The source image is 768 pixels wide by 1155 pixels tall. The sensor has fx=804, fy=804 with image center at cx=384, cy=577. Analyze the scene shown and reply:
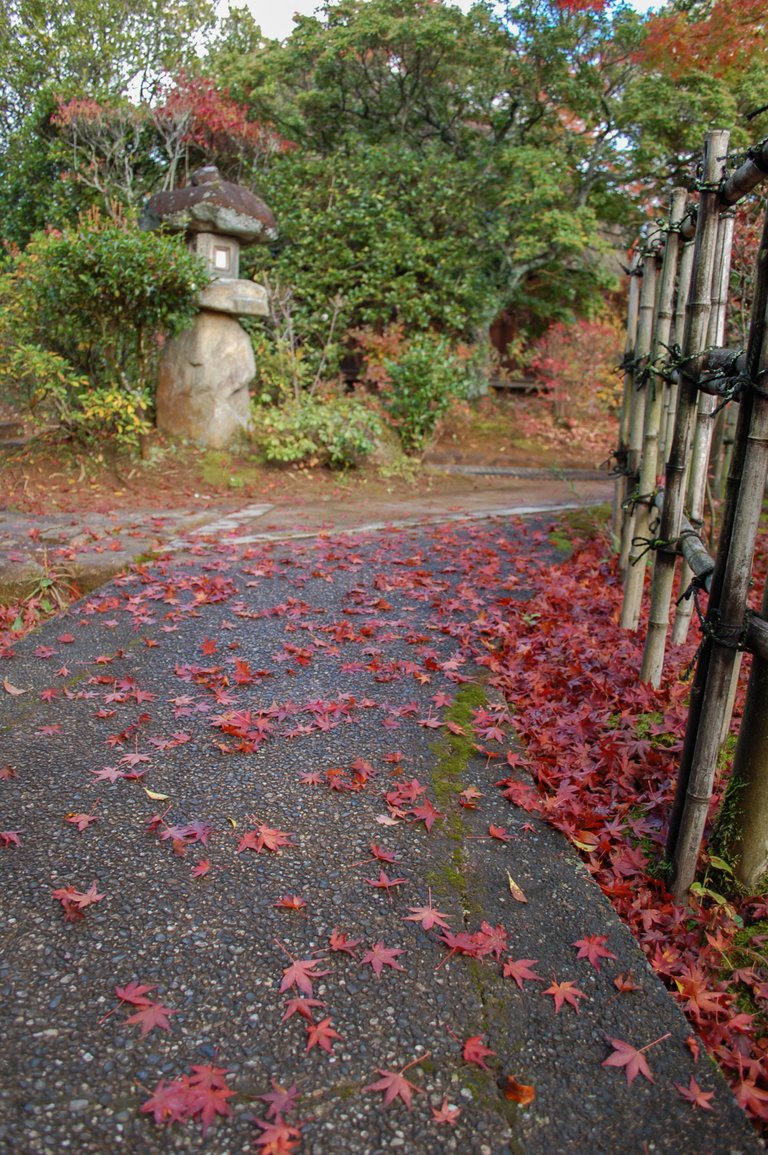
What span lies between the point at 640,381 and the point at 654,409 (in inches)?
20.3

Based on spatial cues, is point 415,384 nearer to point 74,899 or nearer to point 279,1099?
point 74,899

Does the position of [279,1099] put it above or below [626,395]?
below

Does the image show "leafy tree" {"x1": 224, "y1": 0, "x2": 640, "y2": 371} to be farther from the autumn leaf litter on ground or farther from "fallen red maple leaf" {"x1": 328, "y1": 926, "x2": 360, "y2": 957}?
"fallen red maple leaf" {"x1": 328, "y1": 926, "x2": 360, "y2": 957}

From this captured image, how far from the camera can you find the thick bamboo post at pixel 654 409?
11.4 feet

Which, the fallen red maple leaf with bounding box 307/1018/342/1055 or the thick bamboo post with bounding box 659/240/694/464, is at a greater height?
the thick bamboo post with bounding box 659/240/694/464

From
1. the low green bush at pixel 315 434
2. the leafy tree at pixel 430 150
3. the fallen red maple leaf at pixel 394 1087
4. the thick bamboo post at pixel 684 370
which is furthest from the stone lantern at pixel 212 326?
the fallen red maple leaf at pixel 394 1087

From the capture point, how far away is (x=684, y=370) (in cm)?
276

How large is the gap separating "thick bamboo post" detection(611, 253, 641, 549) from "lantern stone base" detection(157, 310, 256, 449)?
4419mm

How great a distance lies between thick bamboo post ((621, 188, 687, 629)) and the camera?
3471 mm

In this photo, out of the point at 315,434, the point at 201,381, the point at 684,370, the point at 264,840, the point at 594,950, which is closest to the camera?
the point at 594,950

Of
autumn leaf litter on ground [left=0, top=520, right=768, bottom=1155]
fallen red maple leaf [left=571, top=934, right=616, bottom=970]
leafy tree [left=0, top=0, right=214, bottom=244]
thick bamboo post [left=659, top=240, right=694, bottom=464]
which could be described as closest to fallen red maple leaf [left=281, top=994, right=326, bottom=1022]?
autumn leaf litter on ground [left=0, top=520, right=768, bottom=1155]

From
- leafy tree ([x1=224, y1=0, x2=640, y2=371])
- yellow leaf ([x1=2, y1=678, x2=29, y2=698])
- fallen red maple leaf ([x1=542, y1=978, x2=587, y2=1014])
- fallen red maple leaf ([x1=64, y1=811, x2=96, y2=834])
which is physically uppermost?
leafy tree ([x1=224, y1=0, x2=640, y2=371])

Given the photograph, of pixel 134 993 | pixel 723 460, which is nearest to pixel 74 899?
pixel 134 993

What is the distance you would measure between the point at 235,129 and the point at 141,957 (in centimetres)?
1109
